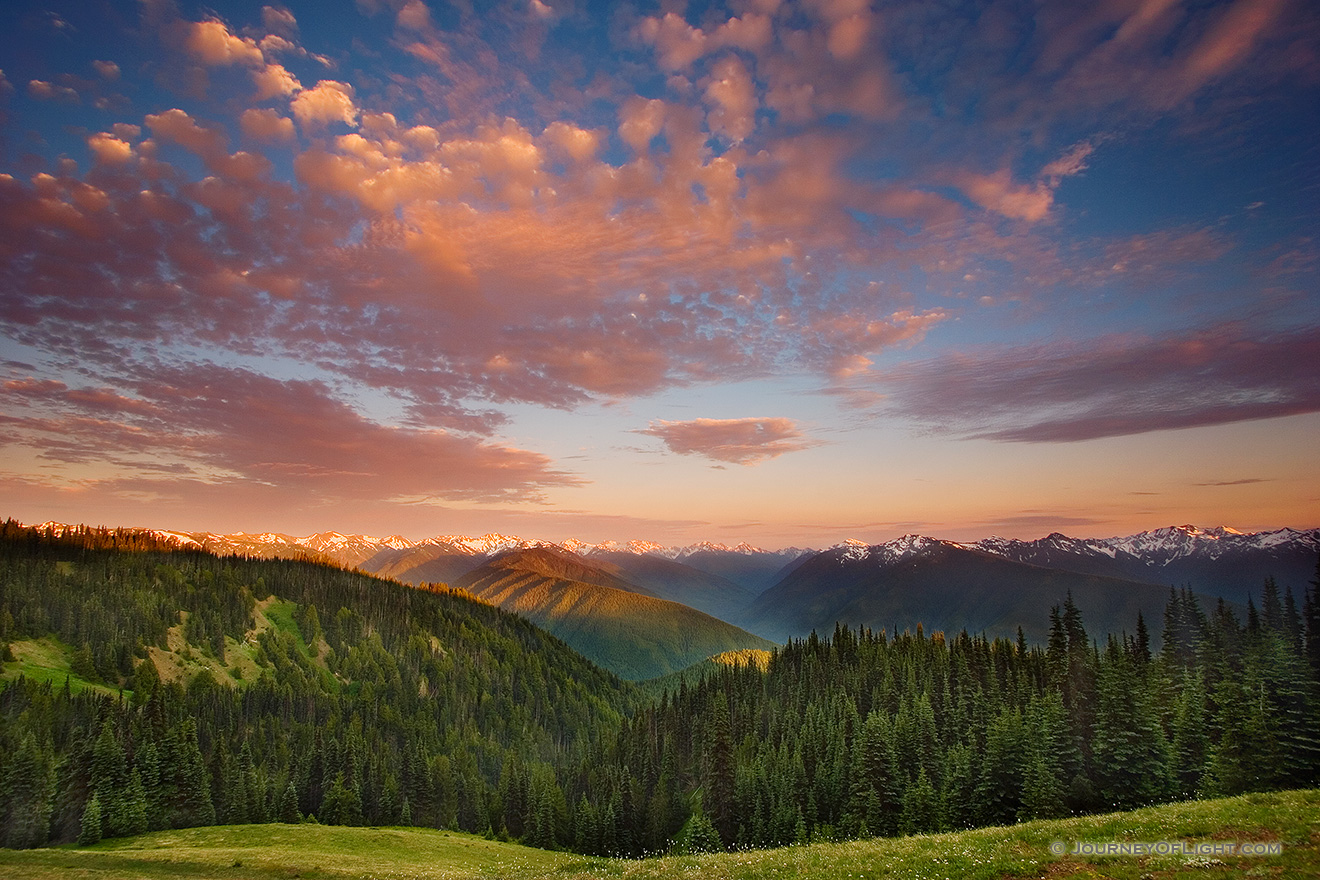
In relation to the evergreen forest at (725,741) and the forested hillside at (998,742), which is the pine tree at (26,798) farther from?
the forested hillside at (998,742)

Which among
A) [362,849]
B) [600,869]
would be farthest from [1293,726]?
[362,849]

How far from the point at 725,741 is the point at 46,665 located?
604 ft

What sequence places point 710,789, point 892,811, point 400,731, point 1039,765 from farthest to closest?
point 400,731
point 710,789
point 892,811
point 1039,765

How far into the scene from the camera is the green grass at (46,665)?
151 metres

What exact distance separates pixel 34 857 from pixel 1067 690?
4521 inches

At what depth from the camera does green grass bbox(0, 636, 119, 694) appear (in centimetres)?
15112

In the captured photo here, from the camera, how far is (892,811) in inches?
3228

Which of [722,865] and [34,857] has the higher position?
[722,865]

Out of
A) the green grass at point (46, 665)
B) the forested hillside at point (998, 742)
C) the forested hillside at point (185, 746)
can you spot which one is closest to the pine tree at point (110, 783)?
the forested hillside at point (185, 746)

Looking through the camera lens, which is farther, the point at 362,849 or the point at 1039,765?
the point at 362,849

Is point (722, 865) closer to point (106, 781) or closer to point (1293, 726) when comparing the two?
point (1293, 726)

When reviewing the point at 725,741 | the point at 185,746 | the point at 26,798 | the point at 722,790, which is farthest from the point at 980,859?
the point at 185,746

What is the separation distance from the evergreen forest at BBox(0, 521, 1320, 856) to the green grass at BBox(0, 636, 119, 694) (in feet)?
3.85

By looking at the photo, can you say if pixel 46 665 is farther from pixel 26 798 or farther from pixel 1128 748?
pixel 1128 748
